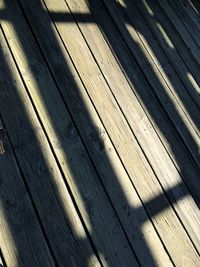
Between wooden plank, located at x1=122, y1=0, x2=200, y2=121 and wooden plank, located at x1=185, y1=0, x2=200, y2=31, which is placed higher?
wooden plank, located at x1=185, y1=0, x2=200, y2=31

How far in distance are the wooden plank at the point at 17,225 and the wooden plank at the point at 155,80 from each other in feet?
4.29

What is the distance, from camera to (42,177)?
2225 mm

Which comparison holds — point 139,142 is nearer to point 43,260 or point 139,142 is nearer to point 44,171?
point 44,171

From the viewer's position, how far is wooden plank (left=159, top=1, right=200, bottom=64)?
3.70 m

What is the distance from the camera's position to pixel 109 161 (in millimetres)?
2486

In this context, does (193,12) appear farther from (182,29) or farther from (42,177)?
(42,177)

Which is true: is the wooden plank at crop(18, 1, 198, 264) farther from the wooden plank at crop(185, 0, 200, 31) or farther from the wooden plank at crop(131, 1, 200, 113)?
the wooden plank at crop(185, 0, 200, 31)

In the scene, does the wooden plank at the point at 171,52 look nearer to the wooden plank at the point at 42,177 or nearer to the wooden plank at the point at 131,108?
the wooden plank at the point at 131,108

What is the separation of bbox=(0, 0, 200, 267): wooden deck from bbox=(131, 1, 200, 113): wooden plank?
14mm

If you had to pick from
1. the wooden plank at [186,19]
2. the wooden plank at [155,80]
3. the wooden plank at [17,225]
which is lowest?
the wooden plank at [17,225]

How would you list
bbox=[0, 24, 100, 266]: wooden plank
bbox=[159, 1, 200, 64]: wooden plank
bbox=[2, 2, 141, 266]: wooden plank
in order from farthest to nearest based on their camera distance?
bbox=[159, 1, 200, 64]: wooden plank
bbox=[2, 2, 141, 266]: wooden plank
bbox=[0, 24, 100, 266]: wooden plank

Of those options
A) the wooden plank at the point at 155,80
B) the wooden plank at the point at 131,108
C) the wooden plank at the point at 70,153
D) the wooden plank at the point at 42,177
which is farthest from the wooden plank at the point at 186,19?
the wooden plank at the point at 42,177

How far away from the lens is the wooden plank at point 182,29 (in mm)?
3695

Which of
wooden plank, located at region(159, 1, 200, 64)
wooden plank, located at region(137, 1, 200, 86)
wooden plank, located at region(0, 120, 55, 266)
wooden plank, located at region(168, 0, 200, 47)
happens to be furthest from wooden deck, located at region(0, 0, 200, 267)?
wooden plank, located at region(168, 0, 200, 47)
